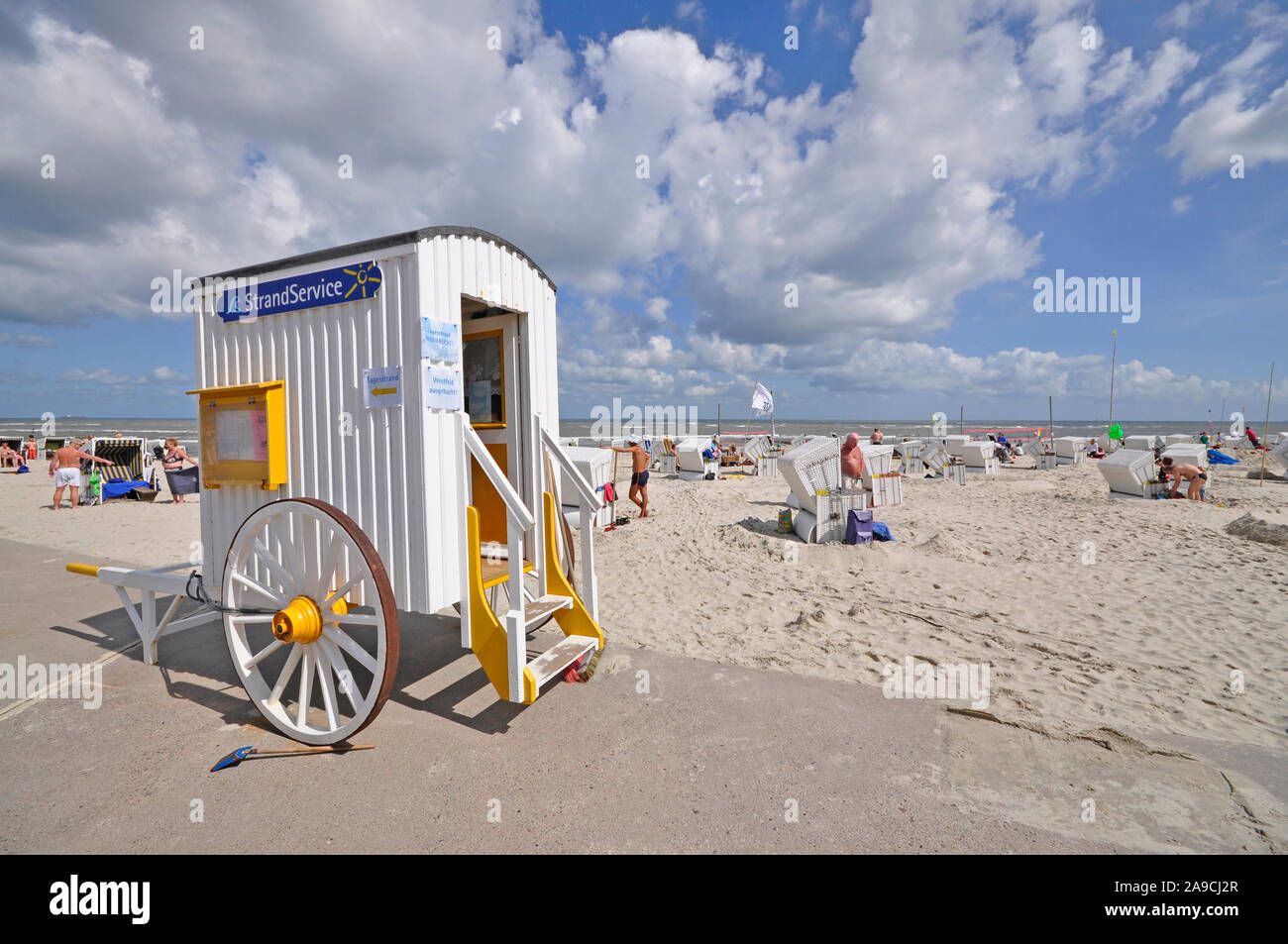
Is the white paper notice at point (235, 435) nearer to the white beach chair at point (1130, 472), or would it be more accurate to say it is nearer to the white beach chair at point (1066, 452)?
the white beach chair at point (1130, 472)

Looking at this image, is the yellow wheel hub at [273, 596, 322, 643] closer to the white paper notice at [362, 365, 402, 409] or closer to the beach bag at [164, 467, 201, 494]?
the white paper notice at [362, 365, 402, 409]

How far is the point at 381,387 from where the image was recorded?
3773 millimetres

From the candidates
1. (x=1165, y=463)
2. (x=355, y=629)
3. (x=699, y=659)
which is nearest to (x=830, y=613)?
(x=699, y=659)

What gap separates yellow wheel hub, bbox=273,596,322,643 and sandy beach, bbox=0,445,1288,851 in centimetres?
228

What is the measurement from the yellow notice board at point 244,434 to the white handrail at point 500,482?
1429 millimetres

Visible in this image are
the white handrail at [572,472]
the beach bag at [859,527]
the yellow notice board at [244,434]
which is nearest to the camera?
the yellow notice board at [244,434]

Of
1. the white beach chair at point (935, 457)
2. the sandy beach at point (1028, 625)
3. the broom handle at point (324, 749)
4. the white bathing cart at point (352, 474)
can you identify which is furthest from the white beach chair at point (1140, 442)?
the broom handle at point (324, 749)

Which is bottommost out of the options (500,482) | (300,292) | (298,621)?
(298,621)

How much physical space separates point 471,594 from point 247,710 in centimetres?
203

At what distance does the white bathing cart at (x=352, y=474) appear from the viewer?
3.66 m

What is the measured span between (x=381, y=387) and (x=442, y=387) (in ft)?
1.32

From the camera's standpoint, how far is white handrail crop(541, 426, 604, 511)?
4477mm

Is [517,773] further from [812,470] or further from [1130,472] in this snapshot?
[1130,472]

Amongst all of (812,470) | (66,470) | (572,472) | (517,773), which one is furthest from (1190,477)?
(66,470)
